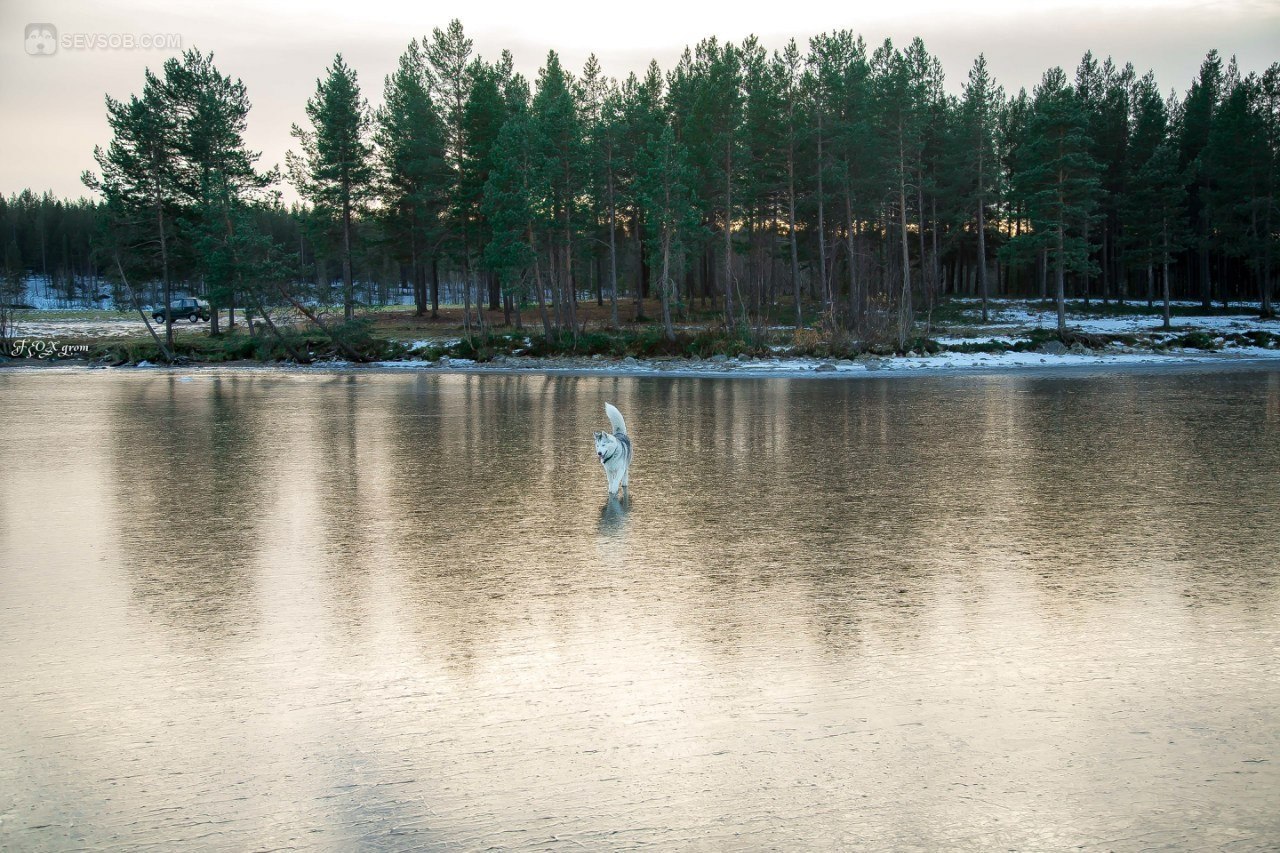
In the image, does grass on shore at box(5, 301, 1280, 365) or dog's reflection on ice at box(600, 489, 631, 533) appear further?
grass on shore at box(5, 301, 1280, 365)

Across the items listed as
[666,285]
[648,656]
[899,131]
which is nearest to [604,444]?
[648,656]

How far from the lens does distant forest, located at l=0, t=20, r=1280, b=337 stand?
149 feet

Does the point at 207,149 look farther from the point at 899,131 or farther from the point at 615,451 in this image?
the point at 615,451

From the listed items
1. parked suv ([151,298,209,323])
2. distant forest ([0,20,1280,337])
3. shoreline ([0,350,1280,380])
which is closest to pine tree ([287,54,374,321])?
distant forest ([0,20,1280,337])

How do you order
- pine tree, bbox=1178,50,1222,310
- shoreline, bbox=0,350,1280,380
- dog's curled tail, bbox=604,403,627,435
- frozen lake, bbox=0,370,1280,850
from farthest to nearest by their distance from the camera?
pine tree, bbox=1178,50,1222,310 < shoreline, bbox=0,350,1280,380 < dog's curled tail, bbox=604,403,627,435 < frozen lake, bbox=0,370,1280,850

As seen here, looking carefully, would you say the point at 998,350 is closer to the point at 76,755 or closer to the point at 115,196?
the point at 76,755

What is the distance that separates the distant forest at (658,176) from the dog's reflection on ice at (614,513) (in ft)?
94.4

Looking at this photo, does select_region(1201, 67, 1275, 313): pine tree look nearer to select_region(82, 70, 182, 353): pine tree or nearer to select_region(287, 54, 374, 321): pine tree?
select_region(287, 54, 374, 321): pine tree

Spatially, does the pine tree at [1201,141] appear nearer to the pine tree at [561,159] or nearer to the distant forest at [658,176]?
the distant forest at [658,176]

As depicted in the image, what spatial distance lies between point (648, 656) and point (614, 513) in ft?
14.0

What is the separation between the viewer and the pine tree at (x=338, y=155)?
167 ft

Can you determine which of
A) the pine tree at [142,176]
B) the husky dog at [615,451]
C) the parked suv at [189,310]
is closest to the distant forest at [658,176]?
the pine tree at [142,176]

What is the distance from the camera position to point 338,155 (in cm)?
5194

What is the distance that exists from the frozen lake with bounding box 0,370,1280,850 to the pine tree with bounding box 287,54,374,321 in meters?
42.1
